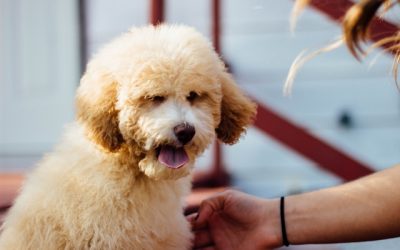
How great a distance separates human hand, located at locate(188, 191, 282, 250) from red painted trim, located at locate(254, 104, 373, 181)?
5.82 feet

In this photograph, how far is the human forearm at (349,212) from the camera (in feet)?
7.10

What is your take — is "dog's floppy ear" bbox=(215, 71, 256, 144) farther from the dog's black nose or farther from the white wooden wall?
the white wooden wall

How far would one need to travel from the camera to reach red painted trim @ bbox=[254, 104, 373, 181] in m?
4.13

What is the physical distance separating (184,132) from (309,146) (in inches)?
98.5

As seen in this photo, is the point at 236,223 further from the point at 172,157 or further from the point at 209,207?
the point at 172,157

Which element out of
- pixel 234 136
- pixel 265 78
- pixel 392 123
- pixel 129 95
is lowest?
pixel 392 123

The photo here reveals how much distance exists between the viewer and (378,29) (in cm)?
345

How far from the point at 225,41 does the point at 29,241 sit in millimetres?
3981

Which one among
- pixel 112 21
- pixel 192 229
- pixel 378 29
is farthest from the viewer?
pixel 112 21

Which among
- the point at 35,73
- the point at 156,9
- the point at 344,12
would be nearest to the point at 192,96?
the point at 344,12

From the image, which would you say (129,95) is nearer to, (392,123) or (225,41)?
(225,41)

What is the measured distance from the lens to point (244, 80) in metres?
5.77

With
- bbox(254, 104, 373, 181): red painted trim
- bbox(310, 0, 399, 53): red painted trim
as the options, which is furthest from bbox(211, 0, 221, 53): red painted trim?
bbox(310, 0, 399, 53): red painted trim

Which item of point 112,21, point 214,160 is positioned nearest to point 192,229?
point 214,160
